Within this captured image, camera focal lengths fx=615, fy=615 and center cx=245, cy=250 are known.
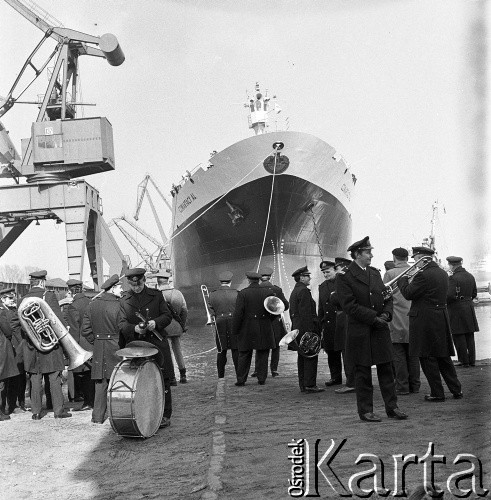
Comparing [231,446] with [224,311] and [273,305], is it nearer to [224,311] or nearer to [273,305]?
[273,305]

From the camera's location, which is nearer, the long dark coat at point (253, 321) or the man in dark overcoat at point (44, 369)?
the man in dark overcoat at point (44, 369)

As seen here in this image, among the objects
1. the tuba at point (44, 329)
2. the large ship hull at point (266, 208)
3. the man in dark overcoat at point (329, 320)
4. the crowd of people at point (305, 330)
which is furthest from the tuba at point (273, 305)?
the large ship hull at point (266, 208)

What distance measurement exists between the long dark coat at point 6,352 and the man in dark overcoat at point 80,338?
2.45ft

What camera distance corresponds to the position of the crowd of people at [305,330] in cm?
596

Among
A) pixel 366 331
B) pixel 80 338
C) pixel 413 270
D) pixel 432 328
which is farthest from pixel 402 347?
pixel 80 338

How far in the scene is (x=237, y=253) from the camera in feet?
85.4

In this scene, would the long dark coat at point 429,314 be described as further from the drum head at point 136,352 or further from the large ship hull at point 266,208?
the large ship hull at point 266,208

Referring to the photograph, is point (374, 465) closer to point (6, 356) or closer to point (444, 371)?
point (444, 371)

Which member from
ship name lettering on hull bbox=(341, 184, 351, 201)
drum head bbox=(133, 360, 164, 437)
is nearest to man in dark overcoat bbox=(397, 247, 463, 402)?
drum head bbox=(133, 360, 164, 437)

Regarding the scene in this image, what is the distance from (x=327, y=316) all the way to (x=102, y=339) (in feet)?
10.4

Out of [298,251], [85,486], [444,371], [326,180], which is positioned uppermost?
[326,180]

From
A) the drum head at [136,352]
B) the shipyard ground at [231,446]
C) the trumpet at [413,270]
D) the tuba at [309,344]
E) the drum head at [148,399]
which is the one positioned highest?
the trumpet at [413,270]

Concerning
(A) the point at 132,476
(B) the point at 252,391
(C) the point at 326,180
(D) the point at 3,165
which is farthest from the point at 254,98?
(A) the point at 132,476

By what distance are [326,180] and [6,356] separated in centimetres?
2003
